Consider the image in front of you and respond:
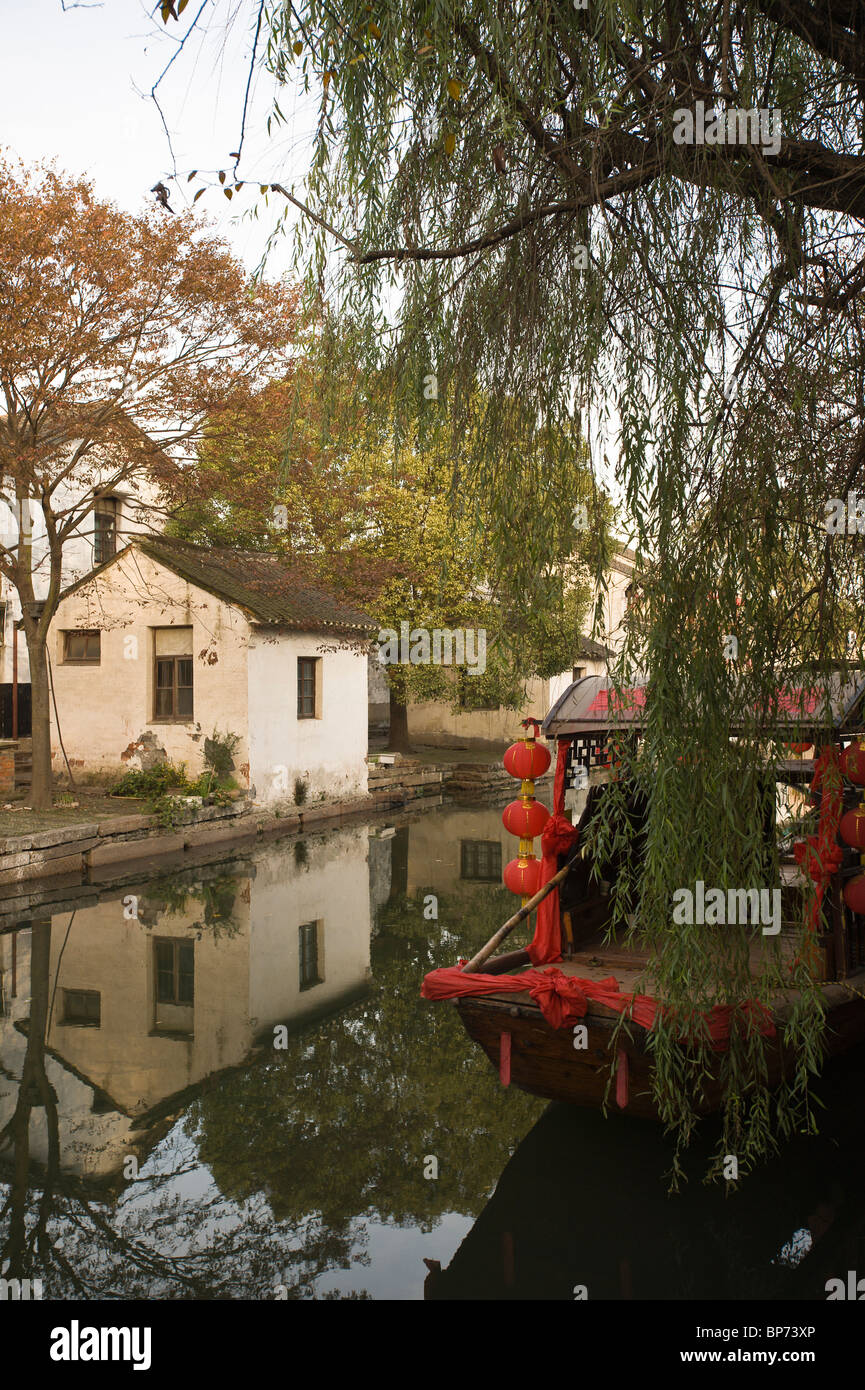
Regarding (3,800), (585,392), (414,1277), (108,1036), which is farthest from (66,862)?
(585,392)

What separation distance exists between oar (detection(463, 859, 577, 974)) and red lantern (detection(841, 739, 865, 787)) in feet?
6.02

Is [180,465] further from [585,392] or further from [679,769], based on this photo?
[679,769]

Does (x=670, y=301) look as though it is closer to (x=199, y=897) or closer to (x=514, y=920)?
(x=514, y=920)

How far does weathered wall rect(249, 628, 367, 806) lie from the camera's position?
17.2 metres

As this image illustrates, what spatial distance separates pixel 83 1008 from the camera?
794 centimetres

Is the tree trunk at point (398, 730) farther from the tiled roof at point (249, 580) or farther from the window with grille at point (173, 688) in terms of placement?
the window with grille at point (173, 688)

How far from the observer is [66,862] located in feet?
41.5

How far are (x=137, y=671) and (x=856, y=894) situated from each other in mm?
14342

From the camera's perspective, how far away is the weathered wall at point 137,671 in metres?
17.0

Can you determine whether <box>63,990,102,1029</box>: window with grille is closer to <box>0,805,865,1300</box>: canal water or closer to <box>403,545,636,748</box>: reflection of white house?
<box>0,805,865,1300</box>: canal water

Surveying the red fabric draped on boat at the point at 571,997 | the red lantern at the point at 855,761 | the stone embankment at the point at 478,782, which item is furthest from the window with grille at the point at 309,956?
the stone embankment at the point at 478,782

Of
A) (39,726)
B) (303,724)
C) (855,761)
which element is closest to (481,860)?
(303,724)

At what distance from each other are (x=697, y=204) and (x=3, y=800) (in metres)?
13.5

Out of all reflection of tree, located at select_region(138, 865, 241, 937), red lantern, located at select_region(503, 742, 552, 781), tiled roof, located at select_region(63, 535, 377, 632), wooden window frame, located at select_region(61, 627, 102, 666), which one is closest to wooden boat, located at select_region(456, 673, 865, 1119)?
red lantern, located at select_region(503, 742, 552, 781)
